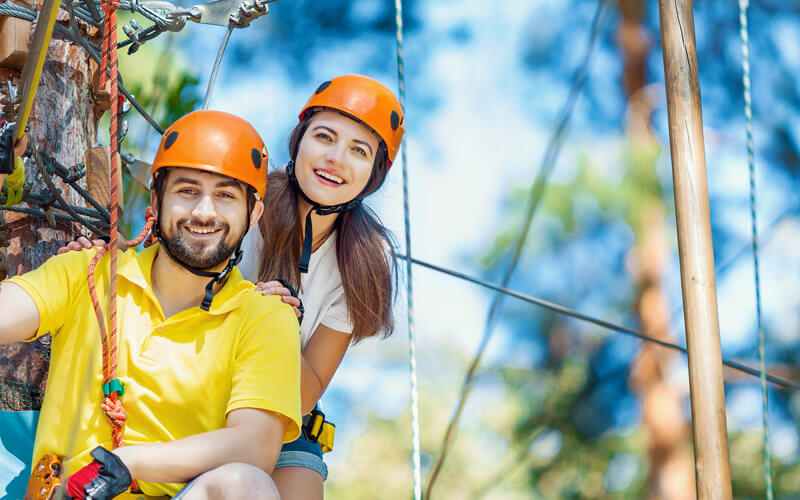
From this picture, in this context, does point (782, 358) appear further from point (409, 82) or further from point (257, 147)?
point (257, 147)

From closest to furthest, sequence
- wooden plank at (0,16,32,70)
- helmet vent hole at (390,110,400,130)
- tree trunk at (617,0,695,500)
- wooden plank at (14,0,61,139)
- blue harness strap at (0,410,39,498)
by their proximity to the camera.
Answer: wooden plank at (14,0,61,139) → blue harness strap at (0,410,39,498) → helmet vent hole at (390,110,400,130) → wooden plank at (0,16,32,70) → tree trunk at (617,0,695,500)

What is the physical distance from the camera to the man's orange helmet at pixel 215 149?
5.01 feet

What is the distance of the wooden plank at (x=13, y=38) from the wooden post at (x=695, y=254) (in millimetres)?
1547

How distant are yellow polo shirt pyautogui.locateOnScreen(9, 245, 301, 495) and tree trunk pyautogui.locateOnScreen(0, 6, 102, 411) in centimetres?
77

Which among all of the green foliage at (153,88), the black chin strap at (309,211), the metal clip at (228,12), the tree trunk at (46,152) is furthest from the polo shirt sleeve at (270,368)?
the green foliage at (153,88)

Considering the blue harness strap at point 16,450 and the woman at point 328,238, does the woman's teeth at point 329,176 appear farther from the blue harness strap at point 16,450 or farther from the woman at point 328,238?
the blue harness strap at point 16,450

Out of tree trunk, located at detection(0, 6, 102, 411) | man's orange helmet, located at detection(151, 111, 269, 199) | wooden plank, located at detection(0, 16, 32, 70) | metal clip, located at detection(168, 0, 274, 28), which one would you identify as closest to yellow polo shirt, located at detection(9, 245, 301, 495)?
man's orange helmet, located at detection(151, 111, 269, 199)

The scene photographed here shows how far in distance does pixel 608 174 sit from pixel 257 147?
5290 millimetres

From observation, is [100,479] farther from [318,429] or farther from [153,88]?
[153,88]

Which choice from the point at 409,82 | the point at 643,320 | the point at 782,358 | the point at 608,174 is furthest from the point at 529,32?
the point at 782,358

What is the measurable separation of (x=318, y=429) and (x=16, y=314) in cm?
80

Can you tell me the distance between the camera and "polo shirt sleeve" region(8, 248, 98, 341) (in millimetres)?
1385

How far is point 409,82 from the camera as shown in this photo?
27.5 feet

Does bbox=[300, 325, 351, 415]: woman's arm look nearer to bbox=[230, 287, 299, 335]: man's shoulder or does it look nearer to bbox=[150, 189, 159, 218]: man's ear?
bbox=[230, 287, 299, 335]: man's shoulder
